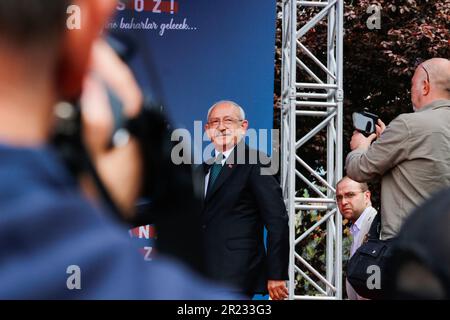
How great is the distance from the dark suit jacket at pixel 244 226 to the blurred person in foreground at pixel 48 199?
3.61 meters

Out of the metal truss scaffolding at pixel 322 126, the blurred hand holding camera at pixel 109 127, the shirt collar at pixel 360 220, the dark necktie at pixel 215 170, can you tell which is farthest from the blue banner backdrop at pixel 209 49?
the blurred hand holding camera at pixel 109 127

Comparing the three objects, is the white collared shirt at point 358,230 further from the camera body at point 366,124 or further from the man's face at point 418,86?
the man's face at point 418,86

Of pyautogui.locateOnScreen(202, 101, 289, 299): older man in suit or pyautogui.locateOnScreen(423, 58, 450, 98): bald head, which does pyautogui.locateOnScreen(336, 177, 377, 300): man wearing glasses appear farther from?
pyautogui.locateOnScreen(423, 58, 450, 98): bald head

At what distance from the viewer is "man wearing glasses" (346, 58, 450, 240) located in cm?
303

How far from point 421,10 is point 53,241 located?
34.2 feet

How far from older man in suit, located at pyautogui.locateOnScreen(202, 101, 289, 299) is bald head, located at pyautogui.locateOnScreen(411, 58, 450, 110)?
1337 mm

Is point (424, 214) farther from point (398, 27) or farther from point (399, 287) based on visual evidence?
point (398, 27)

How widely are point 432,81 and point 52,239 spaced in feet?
8.95

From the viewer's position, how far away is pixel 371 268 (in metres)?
2.95

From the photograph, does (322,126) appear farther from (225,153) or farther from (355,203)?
(225,153)

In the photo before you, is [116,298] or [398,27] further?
[398,27]

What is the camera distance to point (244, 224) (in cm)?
446
